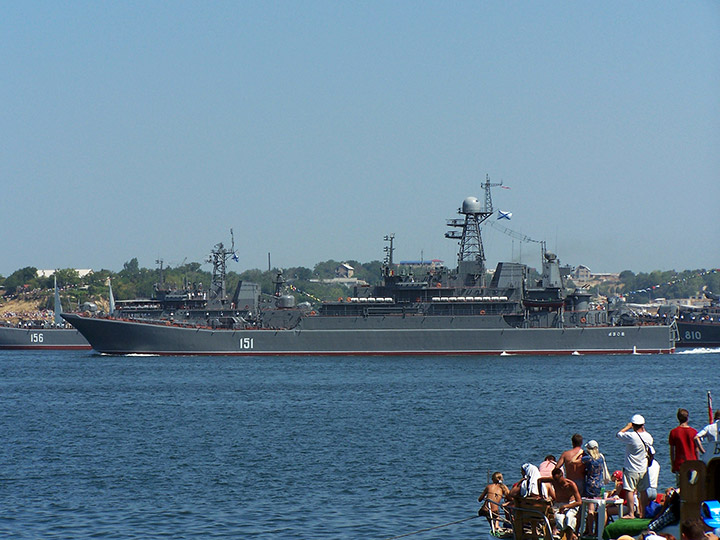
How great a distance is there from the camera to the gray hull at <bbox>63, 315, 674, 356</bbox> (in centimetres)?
7469

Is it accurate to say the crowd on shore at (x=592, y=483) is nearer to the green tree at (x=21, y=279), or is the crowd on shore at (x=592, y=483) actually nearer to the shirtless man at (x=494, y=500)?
the shirtless man at (x=494, y=500)

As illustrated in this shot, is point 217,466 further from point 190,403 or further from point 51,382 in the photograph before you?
point 51,382

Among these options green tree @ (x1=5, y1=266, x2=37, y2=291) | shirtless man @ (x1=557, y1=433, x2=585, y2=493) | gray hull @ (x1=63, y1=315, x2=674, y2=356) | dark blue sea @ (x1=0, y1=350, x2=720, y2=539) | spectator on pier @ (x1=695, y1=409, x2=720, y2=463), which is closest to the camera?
spectator on pier @ (x1=695, y1=409, x2=720, y2=463)

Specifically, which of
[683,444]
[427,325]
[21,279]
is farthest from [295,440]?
[21,279]

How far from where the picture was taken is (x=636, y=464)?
568 inches

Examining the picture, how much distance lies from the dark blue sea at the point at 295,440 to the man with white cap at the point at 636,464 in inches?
214

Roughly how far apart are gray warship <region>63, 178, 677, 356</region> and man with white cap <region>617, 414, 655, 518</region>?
6016cm

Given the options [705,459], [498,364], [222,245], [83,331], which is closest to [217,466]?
[705,459]

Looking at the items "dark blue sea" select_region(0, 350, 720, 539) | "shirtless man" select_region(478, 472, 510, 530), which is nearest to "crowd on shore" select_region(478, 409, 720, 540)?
"shirtless man" select_region(478, 472, 510, 530)

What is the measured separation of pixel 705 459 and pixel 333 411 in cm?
2816

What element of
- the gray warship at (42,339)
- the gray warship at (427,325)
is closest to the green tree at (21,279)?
the gray warship at (42,339)

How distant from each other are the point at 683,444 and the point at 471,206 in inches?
2693

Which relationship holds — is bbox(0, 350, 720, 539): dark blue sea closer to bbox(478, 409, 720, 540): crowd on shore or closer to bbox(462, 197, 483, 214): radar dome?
bbox(478, 409, 720, 540): crowd on shore

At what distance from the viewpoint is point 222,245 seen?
89.1 meters
